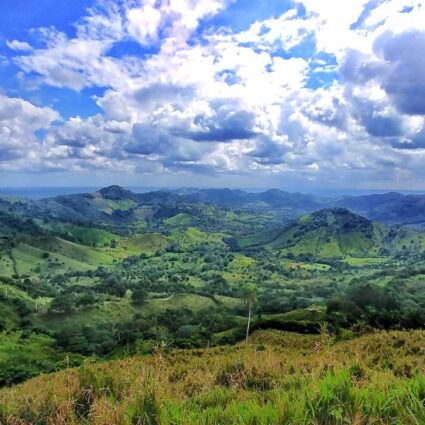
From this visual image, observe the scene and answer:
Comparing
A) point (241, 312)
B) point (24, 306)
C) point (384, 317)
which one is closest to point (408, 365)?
point (384, 317)

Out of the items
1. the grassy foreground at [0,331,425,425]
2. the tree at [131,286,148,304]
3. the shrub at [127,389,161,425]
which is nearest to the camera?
the grassy foreground at [0,331,425,425]

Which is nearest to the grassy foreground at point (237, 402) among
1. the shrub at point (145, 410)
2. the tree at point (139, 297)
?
the shrub at point (145, 410)

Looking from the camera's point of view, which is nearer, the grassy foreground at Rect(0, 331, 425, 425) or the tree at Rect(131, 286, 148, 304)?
the grassy foreground at Rect(0, 331, 425, 425)

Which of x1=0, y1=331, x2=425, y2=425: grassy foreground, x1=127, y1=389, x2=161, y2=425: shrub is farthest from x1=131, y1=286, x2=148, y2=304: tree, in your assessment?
x1=127, y1=389, x2=161, y2=425: shrub

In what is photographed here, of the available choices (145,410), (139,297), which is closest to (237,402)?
(145,410)

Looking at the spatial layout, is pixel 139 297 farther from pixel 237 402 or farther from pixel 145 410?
pixel 145 410

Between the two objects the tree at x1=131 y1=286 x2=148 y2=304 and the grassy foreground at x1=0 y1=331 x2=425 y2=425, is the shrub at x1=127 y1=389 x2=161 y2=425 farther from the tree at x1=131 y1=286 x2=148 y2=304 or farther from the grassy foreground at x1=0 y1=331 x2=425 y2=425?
the tree at x1=131 y1=286 x2=148 y2=304

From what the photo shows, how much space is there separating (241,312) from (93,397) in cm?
14391

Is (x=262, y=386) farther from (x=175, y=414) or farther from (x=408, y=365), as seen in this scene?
(x=408, y=365)

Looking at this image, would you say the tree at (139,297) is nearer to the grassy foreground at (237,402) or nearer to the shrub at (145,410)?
the grassy foreground at (237,402)

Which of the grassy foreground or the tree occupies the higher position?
the grassy foreground

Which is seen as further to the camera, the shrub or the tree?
the tree

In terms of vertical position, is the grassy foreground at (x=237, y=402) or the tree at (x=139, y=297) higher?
the grassy foreground at (x=237, y=402)

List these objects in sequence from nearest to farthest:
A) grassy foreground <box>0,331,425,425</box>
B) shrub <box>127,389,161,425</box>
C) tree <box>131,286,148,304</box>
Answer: grassy foreground <box>0,331,425,425</box> → shrub <box>127,389,161,425</box> → tree <box>131,286,148,304</box>
